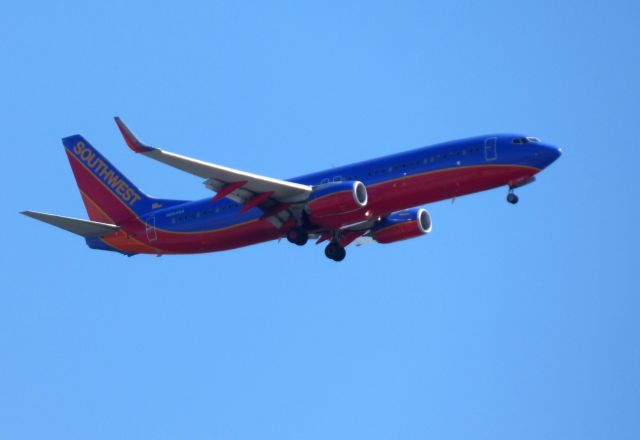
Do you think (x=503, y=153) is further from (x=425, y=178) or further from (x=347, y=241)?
(x=347, y=241)

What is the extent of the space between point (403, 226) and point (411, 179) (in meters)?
7.01

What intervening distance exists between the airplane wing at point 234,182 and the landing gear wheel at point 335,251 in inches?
195

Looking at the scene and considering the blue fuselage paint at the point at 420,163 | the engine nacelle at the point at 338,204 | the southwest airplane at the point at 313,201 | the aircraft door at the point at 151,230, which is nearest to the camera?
the blue fuselage paint at the point at 420,163

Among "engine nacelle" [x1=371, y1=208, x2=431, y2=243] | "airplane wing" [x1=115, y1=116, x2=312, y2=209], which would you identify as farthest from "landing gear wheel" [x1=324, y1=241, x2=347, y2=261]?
"airplane wing" [x1=115, y1=116, x2=312, y2=209]

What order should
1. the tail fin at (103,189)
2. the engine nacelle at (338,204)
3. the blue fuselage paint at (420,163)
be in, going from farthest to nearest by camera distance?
the tail fin at (103,189) → the engine nacelle at (338,204) → the blue fuselage paint at (420,163)

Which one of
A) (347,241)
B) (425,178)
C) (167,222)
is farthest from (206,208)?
(425,178)

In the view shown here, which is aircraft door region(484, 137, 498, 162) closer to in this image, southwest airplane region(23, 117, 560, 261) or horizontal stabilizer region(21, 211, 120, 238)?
southwest airplane region(23, 117, 560, 261)

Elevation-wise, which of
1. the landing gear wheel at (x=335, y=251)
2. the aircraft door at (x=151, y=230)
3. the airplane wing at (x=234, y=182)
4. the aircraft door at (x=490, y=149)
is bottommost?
the landing gear wheel at (x=335, y=251)

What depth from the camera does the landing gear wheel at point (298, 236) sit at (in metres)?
57.2

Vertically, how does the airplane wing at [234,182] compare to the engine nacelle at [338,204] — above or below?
above

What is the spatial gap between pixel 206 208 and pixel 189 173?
589cm

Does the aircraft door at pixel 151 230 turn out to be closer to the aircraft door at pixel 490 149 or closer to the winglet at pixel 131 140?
the winglet at pixel 131 140

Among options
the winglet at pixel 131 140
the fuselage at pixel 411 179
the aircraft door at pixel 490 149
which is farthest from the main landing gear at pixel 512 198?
the winglet at pixel 131 140

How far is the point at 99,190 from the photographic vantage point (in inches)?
2566
